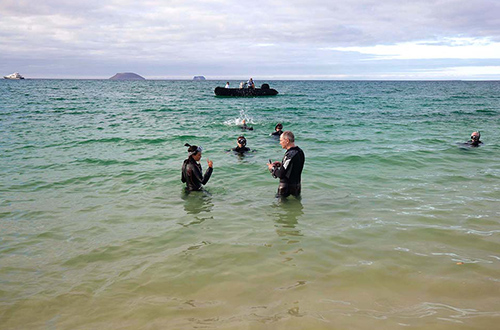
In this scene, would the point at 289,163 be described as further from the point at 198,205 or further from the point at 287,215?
the point at 198,205

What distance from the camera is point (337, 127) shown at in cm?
2280

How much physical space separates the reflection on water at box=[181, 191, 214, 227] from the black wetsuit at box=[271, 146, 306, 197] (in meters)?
1.78

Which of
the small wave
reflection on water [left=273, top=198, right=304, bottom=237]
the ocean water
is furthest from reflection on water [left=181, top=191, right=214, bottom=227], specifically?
the small wave

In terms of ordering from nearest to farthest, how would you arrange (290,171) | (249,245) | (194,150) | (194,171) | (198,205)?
(249,245)
(290,171)
(194,150)
(198,205)
(194,171)

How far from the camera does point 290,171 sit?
7.43 metres

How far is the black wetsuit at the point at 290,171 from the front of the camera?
23.9 ft

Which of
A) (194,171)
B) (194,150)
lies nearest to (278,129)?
(194,171)

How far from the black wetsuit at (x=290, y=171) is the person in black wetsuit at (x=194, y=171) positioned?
1663mm

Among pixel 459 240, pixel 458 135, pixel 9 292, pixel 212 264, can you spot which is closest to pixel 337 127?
pixel 458 135

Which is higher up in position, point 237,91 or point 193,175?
point 237,91

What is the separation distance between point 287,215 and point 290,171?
972mm

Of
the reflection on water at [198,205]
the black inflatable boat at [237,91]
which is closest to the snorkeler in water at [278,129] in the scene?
the reflection on water at [198,205]

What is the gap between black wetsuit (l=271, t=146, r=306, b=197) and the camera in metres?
7.27

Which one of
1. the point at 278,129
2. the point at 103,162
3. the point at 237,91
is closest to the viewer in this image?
the point at 103,162
